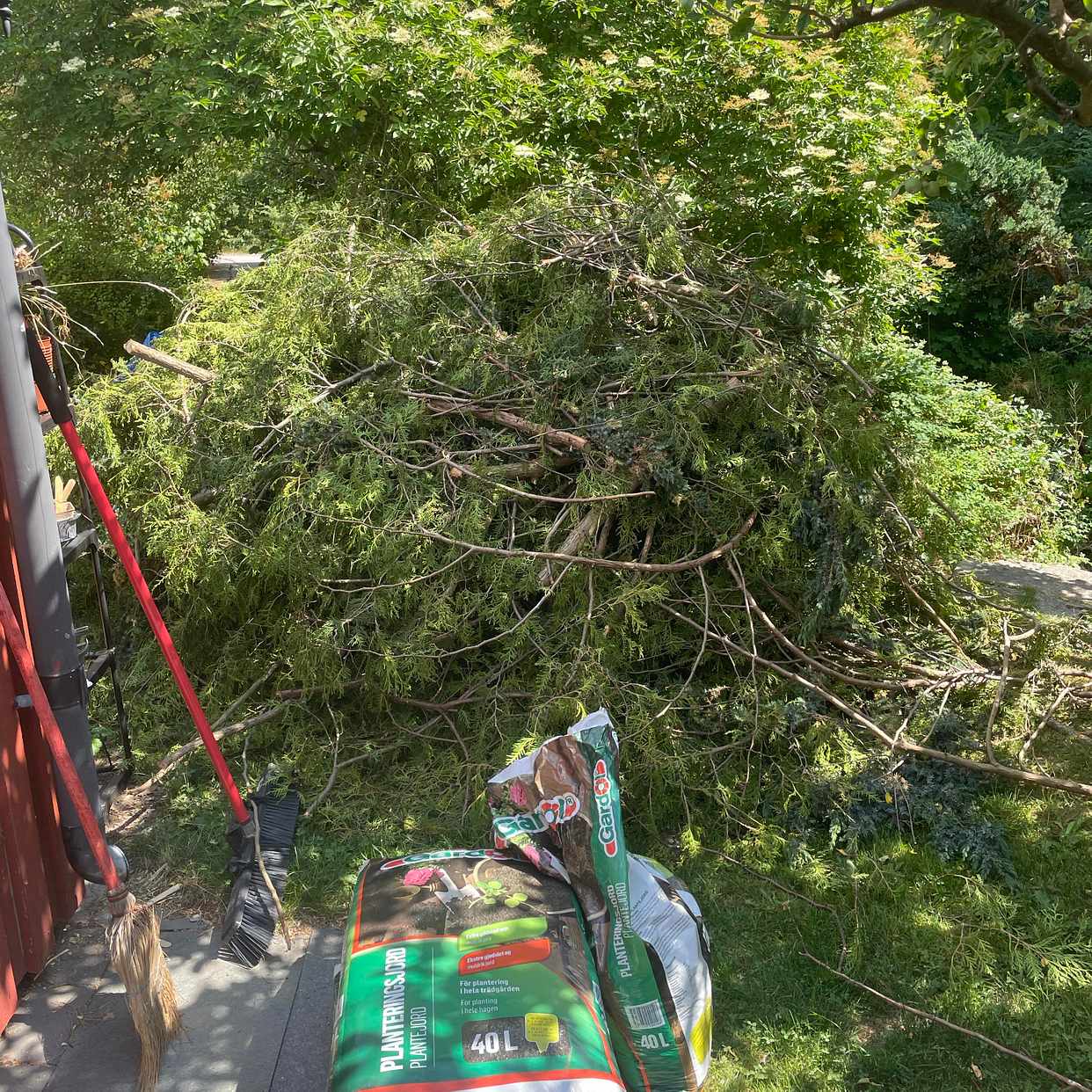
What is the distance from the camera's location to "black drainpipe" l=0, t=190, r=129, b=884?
3029 millimetres

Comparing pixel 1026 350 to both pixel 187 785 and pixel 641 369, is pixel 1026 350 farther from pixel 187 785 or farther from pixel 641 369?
pixel 187 785

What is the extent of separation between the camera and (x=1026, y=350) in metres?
10.7

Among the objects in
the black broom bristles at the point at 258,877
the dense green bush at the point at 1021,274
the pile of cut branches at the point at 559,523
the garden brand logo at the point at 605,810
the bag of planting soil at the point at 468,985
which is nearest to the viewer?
the bag of planting soil at the point at 468,985

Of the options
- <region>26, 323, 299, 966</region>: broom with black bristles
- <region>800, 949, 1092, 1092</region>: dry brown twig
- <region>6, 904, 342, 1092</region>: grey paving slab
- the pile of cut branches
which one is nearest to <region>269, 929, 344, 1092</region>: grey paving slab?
<region>6, 904, 342, 1092</region>: grey paving slab

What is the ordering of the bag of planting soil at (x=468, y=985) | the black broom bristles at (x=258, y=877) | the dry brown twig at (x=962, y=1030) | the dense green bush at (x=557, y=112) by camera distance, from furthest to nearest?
1. the dense green bush at (x=557, y=112)
2. the black broom bristles at (x=258, y=877)
3. the dry brown twig at (x=962, y=1030)
4. the bag of planting soil at (x=468, y=985)

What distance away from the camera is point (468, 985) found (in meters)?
2.64

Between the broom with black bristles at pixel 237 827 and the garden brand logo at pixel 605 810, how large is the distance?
1323 millimetres

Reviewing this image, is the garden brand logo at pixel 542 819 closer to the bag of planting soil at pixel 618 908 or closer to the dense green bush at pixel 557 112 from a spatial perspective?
the bag of planting soil at pixel 618 908

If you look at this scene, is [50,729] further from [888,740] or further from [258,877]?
[888,740]

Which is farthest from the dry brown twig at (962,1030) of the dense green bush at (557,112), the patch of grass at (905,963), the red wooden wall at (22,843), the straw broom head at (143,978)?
the dense green bush at (557,112)

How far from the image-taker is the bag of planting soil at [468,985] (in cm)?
240

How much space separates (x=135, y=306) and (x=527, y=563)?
27.7 ft

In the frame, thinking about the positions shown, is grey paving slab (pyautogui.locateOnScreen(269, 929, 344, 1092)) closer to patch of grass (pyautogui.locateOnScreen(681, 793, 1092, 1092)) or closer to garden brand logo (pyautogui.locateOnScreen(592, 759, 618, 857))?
garden brand logo (pyautogui.locateOnScreen(592, 759, 618, 857))

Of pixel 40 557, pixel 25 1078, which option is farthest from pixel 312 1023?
pixel 40 557
